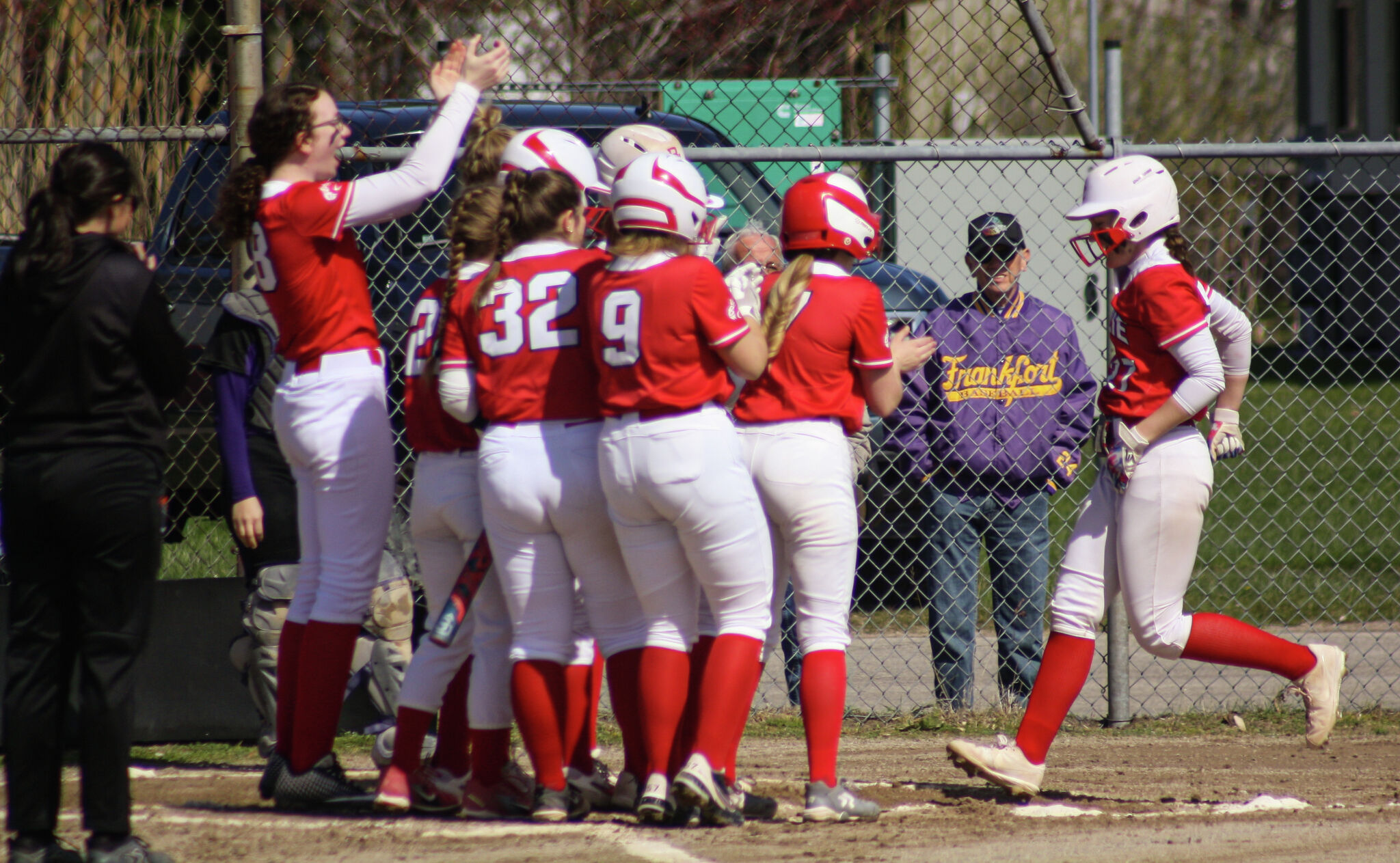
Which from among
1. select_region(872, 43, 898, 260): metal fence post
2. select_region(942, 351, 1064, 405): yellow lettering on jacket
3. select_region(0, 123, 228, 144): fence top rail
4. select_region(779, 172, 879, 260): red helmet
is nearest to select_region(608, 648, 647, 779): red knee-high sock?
select_region(779, 172, 879, 260): red helmet

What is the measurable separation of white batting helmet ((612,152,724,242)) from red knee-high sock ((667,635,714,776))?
1.21 metres

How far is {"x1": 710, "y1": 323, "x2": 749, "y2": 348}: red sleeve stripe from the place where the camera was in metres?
3.78

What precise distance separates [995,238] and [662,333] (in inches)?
95.4

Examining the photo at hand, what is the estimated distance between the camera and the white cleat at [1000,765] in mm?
4281

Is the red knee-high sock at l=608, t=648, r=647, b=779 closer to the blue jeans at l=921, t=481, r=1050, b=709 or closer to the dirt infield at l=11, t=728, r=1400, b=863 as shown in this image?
the dirt infield at l=11, t=728, r=1400, b=863

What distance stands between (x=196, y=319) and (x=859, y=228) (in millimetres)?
3307

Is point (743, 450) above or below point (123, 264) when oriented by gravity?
below

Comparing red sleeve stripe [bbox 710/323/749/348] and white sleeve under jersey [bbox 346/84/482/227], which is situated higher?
white sleeve under jersey [bbox 346/84/482/227]

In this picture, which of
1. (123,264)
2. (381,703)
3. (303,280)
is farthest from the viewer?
(381,703)

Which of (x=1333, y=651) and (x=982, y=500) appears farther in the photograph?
(x=982, y=500)

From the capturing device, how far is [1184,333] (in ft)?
13.9

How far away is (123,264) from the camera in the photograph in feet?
11.4

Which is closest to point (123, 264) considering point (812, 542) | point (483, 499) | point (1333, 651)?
point (483, 499)

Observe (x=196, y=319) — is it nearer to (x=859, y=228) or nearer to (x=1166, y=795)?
(x=859, y=228)
